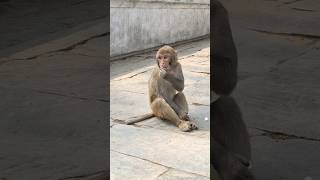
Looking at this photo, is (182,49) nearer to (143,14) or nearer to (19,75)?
(143,14)

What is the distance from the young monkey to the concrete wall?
10.7 feet

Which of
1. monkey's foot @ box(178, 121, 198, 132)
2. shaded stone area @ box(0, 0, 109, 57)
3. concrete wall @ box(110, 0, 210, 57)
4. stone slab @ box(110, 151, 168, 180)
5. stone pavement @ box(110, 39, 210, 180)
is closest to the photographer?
shaded stone area @ box(0, 0, 109, 57)

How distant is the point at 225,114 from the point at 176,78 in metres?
3.44

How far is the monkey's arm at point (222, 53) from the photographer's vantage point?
160cm

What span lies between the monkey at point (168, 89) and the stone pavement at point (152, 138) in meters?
0.13

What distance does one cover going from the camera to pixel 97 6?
5.03 ft

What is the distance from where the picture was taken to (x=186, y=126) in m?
4.89

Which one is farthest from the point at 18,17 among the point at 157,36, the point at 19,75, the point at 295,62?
the point at 157,36

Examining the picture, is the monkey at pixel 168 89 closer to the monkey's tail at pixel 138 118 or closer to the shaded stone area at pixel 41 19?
the monkey's tail at pixel 138 118

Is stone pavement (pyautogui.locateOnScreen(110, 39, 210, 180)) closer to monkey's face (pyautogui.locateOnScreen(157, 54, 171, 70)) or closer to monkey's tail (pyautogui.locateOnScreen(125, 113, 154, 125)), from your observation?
monkey's tail (pyautogui.locateOnScreen(125, 113, 154, 125))

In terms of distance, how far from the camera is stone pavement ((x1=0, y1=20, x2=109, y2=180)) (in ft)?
4.67

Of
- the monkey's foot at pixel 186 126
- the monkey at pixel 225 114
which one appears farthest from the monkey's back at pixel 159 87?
the monkey at pixel 225 114

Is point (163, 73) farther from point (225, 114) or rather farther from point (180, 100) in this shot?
point (225, 114)

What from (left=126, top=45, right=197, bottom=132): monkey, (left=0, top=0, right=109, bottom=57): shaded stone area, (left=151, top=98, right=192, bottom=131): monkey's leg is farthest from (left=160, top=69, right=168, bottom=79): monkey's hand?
(left=0, top=0, right=109, bottom=57): shaded stone area
